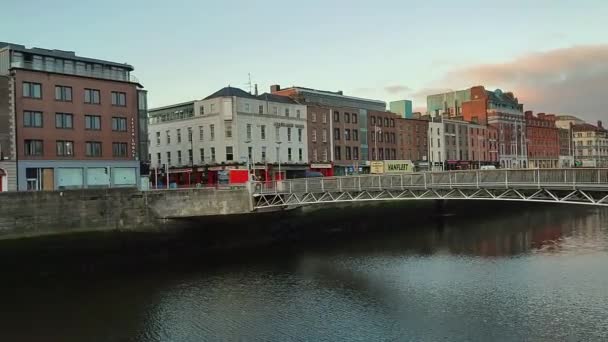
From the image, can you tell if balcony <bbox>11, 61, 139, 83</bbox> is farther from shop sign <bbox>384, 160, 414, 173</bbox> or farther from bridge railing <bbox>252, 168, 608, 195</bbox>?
shop sign <bbox>384, 160, 414, 173</bbox>

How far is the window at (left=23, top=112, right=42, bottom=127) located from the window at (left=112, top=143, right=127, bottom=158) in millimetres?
8056

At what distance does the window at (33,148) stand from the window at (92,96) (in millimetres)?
6604

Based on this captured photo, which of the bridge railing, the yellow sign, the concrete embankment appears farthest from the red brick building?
the concrete embankment

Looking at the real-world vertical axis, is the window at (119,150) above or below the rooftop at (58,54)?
below

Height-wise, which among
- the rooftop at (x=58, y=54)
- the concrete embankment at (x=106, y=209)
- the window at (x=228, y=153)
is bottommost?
the concrete embankment at (x=106, y=209)

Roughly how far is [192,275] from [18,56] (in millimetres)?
29483

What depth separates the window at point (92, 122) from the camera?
5653cm

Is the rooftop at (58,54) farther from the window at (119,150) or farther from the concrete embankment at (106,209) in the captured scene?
the concrete embankment at (106,209)

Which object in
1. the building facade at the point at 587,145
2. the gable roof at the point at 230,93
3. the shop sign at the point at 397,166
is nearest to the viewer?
the gable roof at the point at 230,93

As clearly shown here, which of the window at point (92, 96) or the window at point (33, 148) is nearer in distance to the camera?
the window at point (33, 148)

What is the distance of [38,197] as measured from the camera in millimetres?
43031

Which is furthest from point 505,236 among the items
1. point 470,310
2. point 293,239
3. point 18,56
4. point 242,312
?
point 18,56

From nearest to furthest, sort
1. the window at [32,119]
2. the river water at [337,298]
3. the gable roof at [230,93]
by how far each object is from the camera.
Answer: the river water at [337,298] < the window at [32,119] < the gable roof at [230,93]

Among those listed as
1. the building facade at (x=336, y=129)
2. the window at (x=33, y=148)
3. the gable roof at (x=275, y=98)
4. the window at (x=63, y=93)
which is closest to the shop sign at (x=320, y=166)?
the building facade at (x=336, y=129)
